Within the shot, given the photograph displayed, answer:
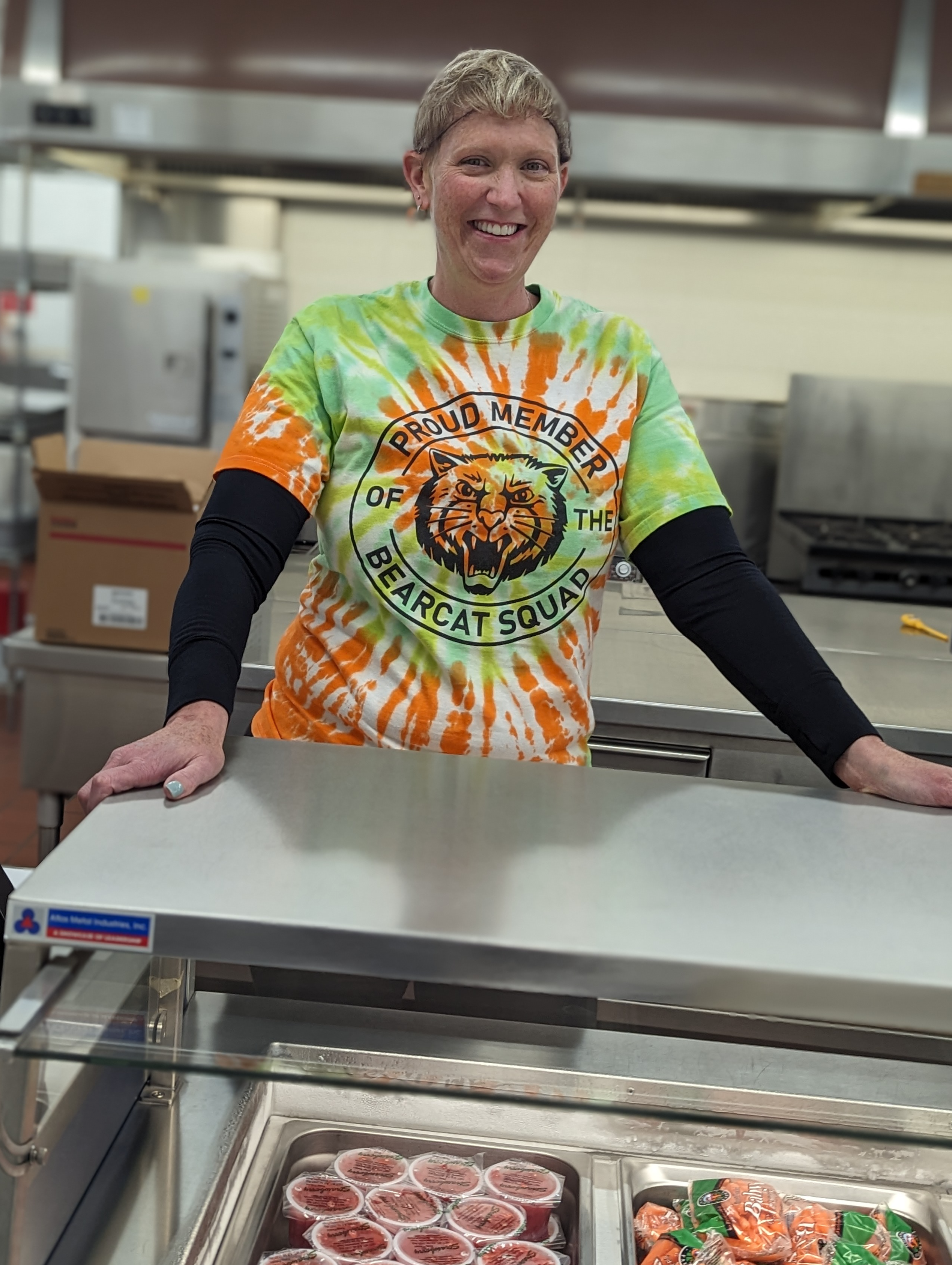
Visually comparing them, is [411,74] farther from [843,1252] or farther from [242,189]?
[843,1252]

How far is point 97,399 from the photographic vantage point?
488cm

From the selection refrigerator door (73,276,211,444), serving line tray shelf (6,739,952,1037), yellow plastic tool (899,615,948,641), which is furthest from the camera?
refrigerator door (73,276,211,444)

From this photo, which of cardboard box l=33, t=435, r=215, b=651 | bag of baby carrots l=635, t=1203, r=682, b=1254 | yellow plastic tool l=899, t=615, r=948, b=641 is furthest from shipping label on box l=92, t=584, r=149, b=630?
bag of baby carrots l=635, t=1203, r=682, b=1254

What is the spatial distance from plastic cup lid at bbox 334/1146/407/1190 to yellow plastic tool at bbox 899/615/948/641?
1.92m

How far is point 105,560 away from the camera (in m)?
3.11

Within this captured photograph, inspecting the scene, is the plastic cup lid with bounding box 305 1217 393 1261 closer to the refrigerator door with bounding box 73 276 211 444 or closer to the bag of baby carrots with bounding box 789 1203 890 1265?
the bag of baby carrots with bounding box 789 1203 890 1265

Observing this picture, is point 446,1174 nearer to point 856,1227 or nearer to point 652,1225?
point 652,1225

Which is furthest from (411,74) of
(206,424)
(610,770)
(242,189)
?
(610,770)

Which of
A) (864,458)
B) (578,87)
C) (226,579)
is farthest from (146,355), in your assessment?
(226,579)

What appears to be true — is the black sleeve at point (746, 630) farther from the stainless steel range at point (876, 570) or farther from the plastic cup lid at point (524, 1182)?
the stainless steel range at point (876, 570)

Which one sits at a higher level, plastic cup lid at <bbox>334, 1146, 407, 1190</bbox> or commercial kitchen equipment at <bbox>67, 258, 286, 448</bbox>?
commercial kitchen equipment at <bbox>67, 258, 286, 448</bbox>

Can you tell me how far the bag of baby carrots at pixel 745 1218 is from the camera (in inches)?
40.4

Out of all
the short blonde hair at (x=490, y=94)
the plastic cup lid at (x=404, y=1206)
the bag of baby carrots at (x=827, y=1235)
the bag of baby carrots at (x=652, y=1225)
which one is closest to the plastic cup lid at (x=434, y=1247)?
the plastic cup lid at (x=404, y=1206)

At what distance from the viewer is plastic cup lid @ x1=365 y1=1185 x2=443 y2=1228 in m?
1.05
